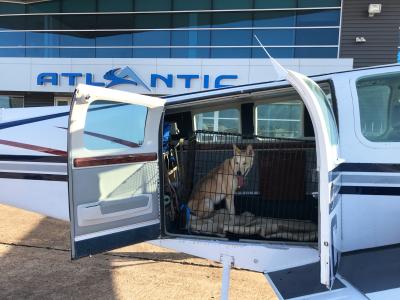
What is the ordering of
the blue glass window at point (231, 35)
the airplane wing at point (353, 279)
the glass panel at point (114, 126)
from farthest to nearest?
the blue glass window at point (231, 35), the glass panel at point (114, 126), the airplane wing at point (353, 279)

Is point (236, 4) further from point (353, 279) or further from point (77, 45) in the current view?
point (353, 279)

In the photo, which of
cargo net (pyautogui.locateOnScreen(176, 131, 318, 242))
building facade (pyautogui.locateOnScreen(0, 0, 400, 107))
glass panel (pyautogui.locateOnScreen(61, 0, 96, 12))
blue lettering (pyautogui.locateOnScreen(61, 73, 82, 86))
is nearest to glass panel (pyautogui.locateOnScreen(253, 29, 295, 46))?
building facade (pyautogui.locateOnScreen(0, 0, 400, 107))

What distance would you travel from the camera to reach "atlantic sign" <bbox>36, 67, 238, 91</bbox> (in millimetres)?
15671

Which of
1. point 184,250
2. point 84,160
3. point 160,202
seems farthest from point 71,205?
Result: point 184,250

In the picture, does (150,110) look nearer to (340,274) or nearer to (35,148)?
(35,148)

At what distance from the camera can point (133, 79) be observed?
54.3ft

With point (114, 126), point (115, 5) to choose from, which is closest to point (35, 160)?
point (114, 126)

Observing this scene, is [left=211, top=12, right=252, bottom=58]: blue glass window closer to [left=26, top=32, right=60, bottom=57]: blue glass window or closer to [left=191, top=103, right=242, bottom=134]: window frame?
[left=26, top=32, right=60, bottom=57]: blue glass window

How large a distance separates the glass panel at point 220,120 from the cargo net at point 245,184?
0.22 m

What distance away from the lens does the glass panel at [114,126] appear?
292 centimetres

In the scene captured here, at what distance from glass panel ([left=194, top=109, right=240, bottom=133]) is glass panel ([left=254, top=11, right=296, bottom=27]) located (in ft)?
39.8

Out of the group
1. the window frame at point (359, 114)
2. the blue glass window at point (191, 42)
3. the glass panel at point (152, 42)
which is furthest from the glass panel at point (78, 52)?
the window frame at point (359, 114)

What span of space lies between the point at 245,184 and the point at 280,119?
2.25 ft

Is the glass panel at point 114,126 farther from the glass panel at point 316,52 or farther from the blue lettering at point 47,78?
the blue lettering at point 47,78
